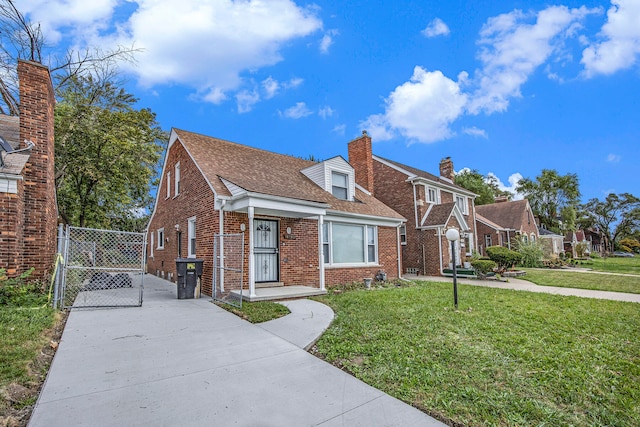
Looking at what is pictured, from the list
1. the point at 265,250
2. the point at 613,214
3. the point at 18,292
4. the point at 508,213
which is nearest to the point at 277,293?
the point at 265,250

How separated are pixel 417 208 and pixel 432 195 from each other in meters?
1.91

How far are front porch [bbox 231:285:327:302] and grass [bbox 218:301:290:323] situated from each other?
0.26 metres

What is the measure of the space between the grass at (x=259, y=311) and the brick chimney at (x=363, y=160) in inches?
363

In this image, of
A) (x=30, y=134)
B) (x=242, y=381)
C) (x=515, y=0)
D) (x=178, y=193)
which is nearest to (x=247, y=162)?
(x=178, y=193)

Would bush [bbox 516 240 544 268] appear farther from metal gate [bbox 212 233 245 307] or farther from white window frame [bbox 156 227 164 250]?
white window frame [bbox 156 227 164 250]

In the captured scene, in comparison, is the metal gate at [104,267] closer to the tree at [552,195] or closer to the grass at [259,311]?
the grass at [259,311]

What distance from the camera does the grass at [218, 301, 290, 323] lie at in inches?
250

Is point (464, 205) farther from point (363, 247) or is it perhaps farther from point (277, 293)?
point (277, 293)

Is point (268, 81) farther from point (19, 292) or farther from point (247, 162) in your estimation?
point (19, 292)

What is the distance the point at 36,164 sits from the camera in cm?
761

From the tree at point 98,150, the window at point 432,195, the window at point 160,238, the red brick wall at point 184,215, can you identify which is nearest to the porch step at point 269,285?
the red brick wall at point 184,215

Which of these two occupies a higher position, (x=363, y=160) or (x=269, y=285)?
(x=363, y=160)

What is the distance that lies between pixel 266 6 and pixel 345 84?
5.33m

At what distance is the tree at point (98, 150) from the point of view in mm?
14724
